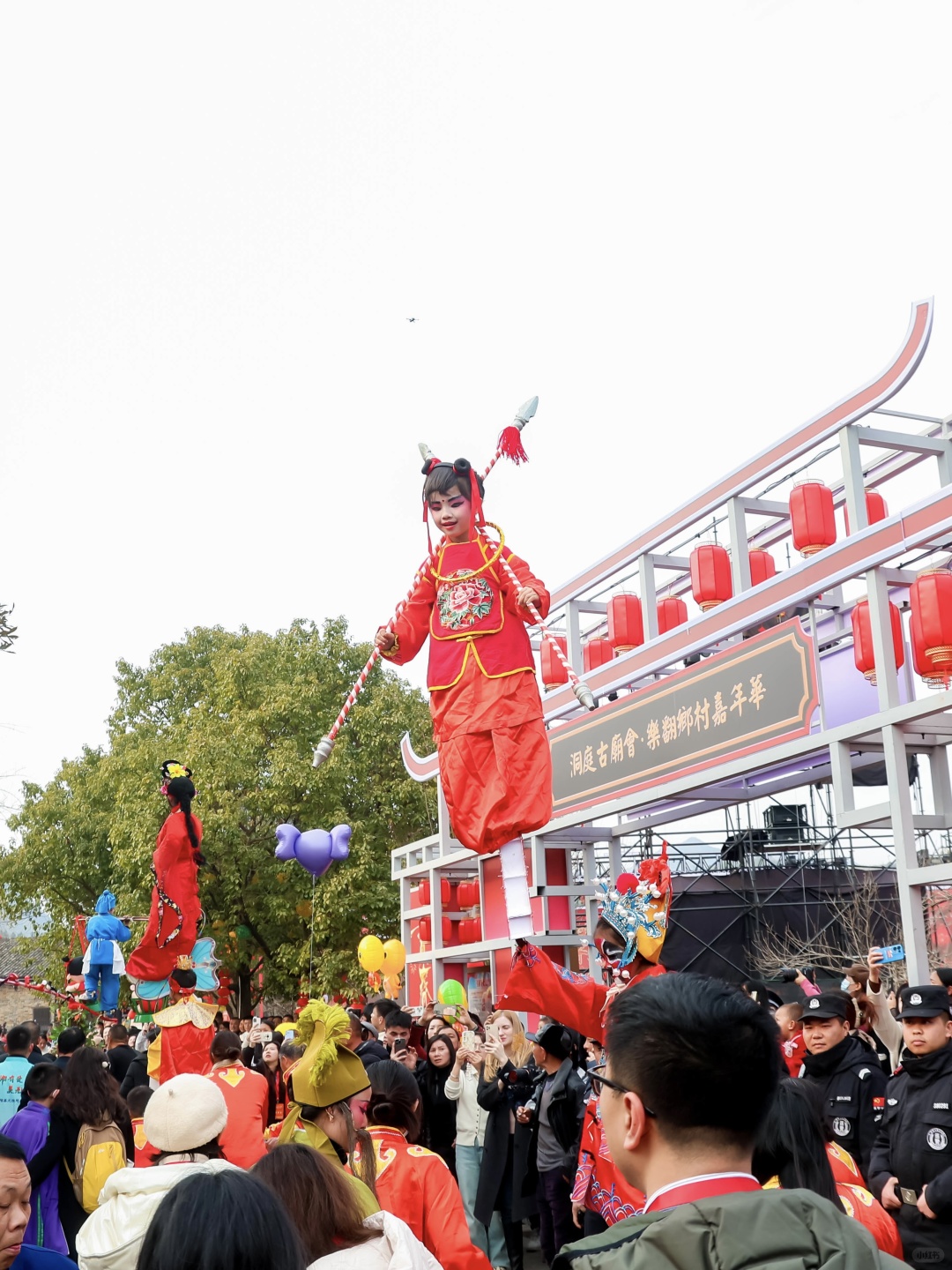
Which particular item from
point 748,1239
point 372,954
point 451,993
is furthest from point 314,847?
point 748,1239

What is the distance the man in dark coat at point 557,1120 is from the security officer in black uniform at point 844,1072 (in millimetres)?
1214

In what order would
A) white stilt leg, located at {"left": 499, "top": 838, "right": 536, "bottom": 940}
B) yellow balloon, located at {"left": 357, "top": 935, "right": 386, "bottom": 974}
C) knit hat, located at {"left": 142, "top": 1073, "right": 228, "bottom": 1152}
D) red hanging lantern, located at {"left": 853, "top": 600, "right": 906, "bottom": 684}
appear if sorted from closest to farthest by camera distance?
knit hat, located at {"left": 142, "top": 1073, "right": 228, "bottom": 1152} → white stilt leg, located at {"left": 499, "top": 838, "right": 536, "bottom": 940} → red hanging lantern, located at {"left": 853, "top": 600, "right": 906, "bottom": 684} → yellow balloon, located at {"left": 357, "top": 935, "right": 386, "bottom": 974}

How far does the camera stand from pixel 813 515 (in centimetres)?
983

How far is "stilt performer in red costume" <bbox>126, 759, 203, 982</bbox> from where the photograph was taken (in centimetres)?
796

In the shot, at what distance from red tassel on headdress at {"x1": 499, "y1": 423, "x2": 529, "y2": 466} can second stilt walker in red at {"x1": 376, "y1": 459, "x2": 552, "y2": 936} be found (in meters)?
0.23

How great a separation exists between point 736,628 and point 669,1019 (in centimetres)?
779

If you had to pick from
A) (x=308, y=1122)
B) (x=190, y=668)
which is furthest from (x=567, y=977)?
(x=190, y=668)

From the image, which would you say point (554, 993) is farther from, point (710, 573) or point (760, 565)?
point (760, 565)

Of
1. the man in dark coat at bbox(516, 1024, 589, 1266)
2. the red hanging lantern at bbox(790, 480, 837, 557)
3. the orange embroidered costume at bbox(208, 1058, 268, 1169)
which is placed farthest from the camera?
the red hanging lantern at bbox(790, 480, 837, 557)

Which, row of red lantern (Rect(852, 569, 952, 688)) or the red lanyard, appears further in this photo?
row of red lantern (Rect(852, 569, 952, 688))

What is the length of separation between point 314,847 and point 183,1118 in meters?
9.37

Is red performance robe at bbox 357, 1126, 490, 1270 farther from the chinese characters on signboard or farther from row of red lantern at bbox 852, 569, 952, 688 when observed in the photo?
the chinese characters on signboard

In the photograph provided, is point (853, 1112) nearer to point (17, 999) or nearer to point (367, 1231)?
point (367, 1231)

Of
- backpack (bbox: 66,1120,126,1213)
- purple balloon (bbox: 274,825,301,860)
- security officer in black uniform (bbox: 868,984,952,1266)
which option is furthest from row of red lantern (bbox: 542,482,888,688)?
backpack (bbox: 66,1120,126,1213)
